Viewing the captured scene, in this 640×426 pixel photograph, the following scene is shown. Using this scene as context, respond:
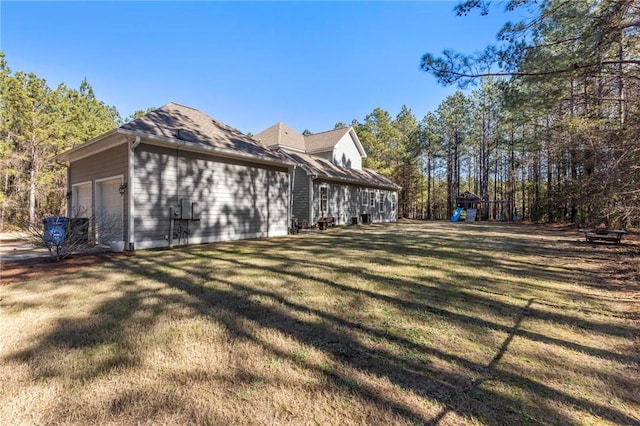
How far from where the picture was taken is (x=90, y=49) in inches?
420

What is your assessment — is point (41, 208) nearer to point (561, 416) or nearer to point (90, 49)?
point (90, 49)

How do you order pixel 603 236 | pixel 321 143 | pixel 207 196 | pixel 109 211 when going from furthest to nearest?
pixel 321 143, pixel 603 236, pixel 207 196, pixel 109 211

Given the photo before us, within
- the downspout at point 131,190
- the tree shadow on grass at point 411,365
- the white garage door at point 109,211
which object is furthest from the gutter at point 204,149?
the tree shadow on grass at point 411,365

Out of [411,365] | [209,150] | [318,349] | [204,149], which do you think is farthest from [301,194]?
[411,365]

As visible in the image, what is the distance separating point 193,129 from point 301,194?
7507 millimetres

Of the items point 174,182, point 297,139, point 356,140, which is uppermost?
point 356,140

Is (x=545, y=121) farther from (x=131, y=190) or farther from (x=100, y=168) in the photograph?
(x=100, y=168)

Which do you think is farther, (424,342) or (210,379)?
(424,342)

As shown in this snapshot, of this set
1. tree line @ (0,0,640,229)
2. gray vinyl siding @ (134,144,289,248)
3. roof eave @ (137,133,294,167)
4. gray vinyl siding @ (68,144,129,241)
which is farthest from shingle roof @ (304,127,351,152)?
gray vinyl siding @ (68,144,129,241)

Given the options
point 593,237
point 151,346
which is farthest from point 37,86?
point 593,237

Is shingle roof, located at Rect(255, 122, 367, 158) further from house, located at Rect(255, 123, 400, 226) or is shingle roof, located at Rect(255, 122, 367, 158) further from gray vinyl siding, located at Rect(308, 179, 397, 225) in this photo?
gray vinyl siding, located at Rect(308, 179, 397, 225)

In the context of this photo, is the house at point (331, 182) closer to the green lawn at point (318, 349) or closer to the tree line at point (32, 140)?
the green lawn at point (318, 349)

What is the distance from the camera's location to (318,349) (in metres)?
2.56

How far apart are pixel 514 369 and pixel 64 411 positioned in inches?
125
